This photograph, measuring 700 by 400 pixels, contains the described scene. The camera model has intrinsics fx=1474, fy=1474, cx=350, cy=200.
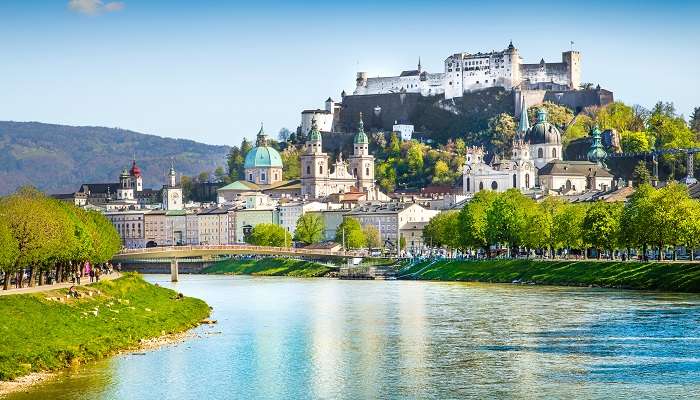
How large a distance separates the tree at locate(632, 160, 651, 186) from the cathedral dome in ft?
44.8

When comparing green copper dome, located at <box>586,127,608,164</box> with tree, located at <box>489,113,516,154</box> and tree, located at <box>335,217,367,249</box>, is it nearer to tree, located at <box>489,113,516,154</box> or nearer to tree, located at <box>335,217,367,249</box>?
tree, located at <box>489,113,516,154</box>

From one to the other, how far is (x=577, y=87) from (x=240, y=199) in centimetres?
4274

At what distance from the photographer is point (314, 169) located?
18062cm

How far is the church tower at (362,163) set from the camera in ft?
591

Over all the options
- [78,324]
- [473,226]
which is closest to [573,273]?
[473,226]

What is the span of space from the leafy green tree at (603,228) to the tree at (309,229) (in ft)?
201

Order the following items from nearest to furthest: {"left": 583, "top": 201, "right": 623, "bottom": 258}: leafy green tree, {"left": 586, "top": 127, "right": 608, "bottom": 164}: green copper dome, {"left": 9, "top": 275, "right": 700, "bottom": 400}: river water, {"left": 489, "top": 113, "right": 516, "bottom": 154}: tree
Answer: {"left": 9, "top": 275, "right": 700, "bottom": 400}: river water, {"left": 583, "top": 201, "right": 623, "bottom": 258}: leafy green tree, {"left": 586, "top": 127, "right": 608, "bottom": 164}: green copper dome, {"left": 489, "top": 113, "right": 516, "bottom": 154}: tree

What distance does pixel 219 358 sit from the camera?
149 feet

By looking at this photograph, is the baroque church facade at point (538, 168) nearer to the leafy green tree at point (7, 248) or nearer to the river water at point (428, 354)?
the river water at point (428, 354)

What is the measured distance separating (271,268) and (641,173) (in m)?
44.5

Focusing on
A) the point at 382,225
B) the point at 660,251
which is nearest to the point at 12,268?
the point at 660,251

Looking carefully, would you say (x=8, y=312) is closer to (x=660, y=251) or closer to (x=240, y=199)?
(x=660, y=251)

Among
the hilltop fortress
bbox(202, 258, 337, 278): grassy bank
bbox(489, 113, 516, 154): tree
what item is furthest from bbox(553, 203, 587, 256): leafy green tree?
the hilltop fortress

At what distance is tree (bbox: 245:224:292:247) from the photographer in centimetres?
14225
